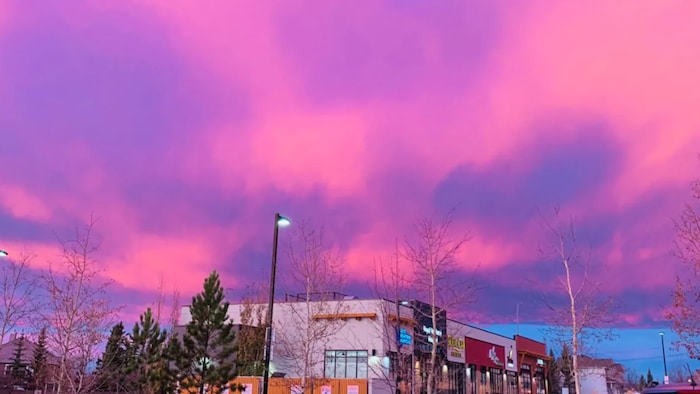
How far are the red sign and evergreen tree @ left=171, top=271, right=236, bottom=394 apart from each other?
1028 inches

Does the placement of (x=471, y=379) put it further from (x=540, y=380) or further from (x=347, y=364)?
(x=540, y=380)

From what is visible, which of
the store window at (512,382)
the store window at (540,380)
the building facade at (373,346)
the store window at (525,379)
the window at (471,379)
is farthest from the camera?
the store window at (540,380)

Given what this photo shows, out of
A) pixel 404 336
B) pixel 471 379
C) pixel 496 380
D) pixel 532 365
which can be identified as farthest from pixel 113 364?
pixel 532 365

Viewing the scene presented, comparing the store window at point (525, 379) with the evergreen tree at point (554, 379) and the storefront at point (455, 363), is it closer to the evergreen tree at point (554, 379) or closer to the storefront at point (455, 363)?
the evergreen tree at point (554, 379)

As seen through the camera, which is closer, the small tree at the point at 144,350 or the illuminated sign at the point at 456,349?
the small tree at the point at 144,350

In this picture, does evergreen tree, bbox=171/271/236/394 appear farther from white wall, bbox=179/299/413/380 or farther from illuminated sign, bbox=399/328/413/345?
illuminated sign, bbox=399/328/413/345

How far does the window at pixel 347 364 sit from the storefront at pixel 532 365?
30.1 m

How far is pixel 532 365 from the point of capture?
71.4 metres

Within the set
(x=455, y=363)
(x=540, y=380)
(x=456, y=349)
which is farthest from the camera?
(x=540, y=380)

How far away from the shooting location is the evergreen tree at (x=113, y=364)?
24.2 metres

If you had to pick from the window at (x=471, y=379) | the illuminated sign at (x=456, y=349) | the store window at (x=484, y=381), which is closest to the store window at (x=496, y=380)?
the store window at (x=484, y=381)

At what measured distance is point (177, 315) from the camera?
5459 cm

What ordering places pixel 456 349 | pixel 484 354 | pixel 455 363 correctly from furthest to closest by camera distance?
pixel 484 354 < pixel 455 363 < pixel 456 349

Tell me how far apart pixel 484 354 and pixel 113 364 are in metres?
32.6
